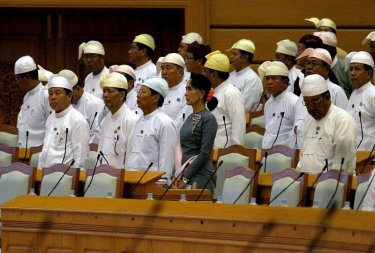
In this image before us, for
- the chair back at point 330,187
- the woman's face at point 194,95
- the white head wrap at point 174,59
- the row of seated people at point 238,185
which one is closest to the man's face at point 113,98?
the row of seated people at point 238,185

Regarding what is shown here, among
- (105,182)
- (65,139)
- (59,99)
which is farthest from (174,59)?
(105,182)

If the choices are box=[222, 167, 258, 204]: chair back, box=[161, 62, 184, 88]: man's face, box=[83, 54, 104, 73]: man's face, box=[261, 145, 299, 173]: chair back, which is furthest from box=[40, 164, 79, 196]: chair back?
box=[83, 54, 104, 73]: man's face

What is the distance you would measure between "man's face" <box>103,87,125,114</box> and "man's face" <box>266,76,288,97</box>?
1.39 metres

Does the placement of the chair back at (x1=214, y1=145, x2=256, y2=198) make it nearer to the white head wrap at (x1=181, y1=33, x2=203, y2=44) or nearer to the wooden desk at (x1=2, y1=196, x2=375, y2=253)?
the wooden desk at (x1=2, y1=196, x2=375, y2=253)

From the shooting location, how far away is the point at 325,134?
825cm

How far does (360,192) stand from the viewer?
7.68 meters

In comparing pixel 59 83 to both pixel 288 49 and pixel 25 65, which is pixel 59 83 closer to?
pixel 25 65

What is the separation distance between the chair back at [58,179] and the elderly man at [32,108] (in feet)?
7.01

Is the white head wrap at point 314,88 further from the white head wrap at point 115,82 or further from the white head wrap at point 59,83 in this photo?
the white head wrap at point 59,83

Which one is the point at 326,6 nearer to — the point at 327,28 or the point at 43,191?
the point at 327,28

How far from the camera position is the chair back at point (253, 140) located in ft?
34.1

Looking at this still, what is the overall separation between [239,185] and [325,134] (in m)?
0.63

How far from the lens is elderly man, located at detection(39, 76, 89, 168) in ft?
31.7

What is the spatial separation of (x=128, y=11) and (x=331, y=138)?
5.94m
